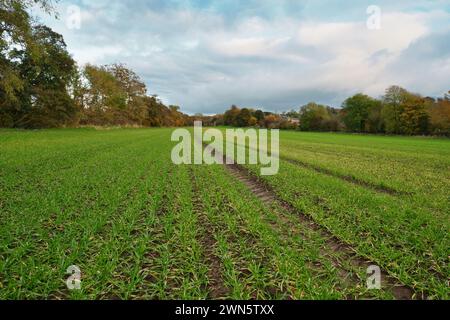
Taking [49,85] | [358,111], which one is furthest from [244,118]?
[49,85]

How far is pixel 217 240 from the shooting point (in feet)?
16.3

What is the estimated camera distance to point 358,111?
8862 cm

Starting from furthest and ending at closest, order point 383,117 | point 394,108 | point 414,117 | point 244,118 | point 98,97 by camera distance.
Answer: point 244,118
point 383,117
point 394,108
point 414,117
point 98,97

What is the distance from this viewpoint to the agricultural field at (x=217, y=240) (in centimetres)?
351

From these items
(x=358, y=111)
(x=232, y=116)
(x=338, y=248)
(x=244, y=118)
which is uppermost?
(x=232, y=116)

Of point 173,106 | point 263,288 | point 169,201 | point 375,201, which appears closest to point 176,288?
point 263,288

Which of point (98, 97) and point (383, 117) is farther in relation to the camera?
point (383, 117)

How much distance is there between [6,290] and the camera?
3289 mm

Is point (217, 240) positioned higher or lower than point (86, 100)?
lower

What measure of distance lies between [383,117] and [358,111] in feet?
49.0

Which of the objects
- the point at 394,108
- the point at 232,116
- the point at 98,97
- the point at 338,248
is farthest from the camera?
the point at 232,116

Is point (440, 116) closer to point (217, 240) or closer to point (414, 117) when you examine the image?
point (414, 117)

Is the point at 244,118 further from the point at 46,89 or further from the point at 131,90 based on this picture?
the point at 46,89

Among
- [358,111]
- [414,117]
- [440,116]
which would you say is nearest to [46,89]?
[440,116]
